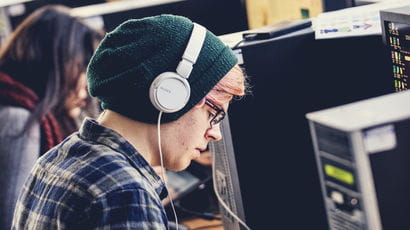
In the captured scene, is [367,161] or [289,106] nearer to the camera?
[367,161]

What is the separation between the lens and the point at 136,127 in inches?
43.1

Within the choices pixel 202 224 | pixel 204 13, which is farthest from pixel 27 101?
pixel 204 13

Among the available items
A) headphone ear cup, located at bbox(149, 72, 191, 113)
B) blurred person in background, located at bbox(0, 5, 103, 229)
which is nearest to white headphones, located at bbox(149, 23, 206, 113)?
headphone ear cup, located at bbox(149, 72, 191, 113)

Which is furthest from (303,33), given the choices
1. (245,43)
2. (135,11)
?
(135,11)

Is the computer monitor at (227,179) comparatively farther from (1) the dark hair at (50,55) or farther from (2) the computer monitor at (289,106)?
(1) the dark hair at (50,55)

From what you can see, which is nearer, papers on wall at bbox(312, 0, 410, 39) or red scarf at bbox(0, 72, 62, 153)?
papers on wall at bbox(312, 0, 410, 39)

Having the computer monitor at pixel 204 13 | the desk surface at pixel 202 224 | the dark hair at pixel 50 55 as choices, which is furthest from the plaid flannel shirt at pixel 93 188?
the computer monitor at pixel 204 13

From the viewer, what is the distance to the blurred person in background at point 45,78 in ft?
6.30

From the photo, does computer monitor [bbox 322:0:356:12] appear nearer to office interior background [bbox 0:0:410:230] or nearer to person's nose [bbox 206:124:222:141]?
office interior background [bbox 0:0:410:230]

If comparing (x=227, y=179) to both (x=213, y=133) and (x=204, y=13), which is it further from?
(x=204, y=13)

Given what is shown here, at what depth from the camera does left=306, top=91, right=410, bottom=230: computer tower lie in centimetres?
73

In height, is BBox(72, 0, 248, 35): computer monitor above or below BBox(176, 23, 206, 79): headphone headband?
below

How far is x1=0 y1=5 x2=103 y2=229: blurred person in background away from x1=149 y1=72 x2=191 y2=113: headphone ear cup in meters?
0.92

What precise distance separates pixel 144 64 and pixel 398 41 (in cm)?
46
